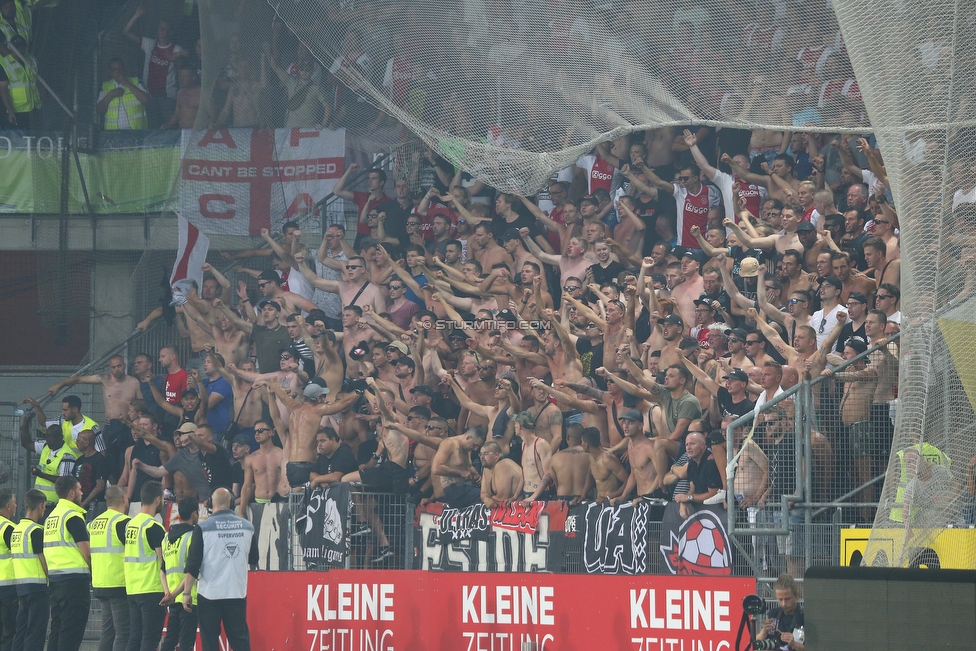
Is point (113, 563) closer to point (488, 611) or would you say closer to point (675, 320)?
point (488, 611)

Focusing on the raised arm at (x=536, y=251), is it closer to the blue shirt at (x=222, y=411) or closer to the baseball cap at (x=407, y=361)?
the baseball cap at (x=407, y=361)

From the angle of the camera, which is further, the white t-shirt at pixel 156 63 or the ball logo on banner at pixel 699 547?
the white t-shirt at pixel 156 63

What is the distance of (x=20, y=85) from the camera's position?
66.3ft

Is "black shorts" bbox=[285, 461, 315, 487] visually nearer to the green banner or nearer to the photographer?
the green banner

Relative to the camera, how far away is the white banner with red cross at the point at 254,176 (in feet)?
50.9

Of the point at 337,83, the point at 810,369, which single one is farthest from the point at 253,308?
the point at 810,369

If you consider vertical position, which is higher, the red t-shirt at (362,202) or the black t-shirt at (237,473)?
the red t-shirt at (362,202)

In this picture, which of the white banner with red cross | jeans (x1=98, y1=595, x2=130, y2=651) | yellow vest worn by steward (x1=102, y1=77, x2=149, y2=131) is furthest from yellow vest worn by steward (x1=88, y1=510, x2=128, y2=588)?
yellow vest worn by steward (x1=102, y1=77, x2=149, y2=131)

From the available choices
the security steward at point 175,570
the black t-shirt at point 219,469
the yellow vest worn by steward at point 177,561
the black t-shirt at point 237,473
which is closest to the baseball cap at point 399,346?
the black t-shirt at point 237,473

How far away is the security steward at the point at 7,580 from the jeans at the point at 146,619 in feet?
4.59

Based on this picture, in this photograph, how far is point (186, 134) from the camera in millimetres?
17938

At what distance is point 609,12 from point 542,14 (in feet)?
1.58

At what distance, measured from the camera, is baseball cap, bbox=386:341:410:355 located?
14.9 meters

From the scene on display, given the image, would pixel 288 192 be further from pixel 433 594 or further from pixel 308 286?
pixel 433 594
